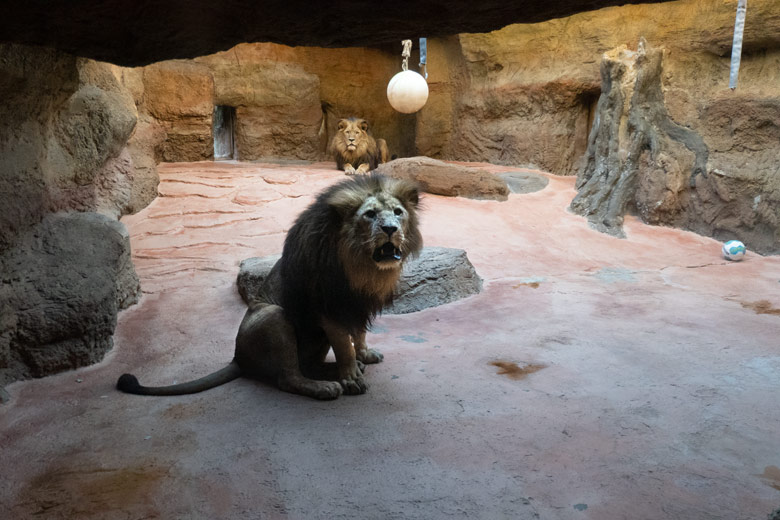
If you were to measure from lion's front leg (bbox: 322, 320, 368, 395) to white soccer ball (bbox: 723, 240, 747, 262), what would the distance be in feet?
16.8

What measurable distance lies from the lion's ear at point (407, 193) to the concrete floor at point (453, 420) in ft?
3.28

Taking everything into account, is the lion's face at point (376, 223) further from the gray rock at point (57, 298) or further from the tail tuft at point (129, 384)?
the gray rock at point (57, 298)

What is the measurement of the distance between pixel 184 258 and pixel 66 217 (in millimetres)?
1971

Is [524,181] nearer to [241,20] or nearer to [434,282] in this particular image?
[434,282]

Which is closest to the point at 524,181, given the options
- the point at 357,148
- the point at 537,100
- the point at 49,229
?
the point at 537,100

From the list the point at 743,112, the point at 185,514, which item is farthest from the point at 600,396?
the point at 743,112

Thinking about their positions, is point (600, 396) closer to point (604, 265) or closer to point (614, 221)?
point (604, 265)

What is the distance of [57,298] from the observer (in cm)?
364

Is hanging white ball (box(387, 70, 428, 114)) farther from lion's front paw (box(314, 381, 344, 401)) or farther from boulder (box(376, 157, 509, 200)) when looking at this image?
lion's front paw (box(314, 381, 344, 401))

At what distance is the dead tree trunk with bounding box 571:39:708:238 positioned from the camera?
8.02 metres

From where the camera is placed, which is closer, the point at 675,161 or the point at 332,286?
the point at 332,286

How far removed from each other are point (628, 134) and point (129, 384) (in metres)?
7.12

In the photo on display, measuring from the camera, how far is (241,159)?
41.2ft

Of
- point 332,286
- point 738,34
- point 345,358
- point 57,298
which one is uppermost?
point 738,34
